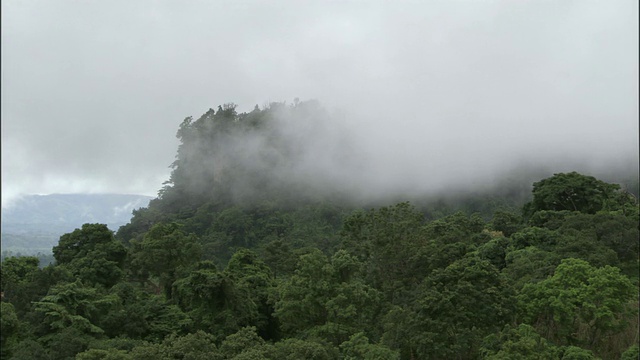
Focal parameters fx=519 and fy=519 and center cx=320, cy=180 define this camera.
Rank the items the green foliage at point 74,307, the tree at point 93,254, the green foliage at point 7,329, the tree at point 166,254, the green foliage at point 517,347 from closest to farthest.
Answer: the green foliage at point 517,347, the green foliage at point 74,307, the green foliage at point 7,329, the tree at point 93,254, the tree at point 166,254

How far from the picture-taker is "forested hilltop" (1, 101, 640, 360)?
57.6ft

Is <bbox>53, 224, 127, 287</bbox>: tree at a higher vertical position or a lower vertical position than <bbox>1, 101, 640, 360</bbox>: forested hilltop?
higher

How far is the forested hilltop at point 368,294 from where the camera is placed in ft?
57.6

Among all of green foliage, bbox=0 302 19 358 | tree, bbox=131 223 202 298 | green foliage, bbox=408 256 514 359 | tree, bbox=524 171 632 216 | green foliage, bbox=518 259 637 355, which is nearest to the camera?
green foliage, bbox=408 256 514 359

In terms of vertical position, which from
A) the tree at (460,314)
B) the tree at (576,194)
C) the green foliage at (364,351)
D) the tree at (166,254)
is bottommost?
the green foliage at (364,351)

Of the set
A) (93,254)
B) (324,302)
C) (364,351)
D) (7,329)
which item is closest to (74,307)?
(7,329)

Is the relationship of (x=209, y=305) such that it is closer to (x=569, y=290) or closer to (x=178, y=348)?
(x=178, y=348)

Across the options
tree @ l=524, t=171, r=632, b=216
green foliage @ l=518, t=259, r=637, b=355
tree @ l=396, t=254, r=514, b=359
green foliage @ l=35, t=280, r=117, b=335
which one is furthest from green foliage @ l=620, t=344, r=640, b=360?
tree @ l=524, t=171, r=632, b=216

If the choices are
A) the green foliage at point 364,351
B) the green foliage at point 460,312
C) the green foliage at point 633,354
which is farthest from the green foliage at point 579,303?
the green foliage at point 364,351

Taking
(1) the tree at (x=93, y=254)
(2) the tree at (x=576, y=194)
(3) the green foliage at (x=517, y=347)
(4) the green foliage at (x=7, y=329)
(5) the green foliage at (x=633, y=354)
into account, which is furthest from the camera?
(2) the tree at (x=576, y=194)

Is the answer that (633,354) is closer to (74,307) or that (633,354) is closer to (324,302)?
(324,302)

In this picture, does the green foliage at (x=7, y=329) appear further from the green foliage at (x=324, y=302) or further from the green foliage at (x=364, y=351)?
the green foliage at (x=364, y=351)

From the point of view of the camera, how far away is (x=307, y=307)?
21.8m

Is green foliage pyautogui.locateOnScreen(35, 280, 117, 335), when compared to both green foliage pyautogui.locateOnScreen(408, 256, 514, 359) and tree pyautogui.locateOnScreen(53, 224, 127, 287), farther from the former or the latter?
green foliage pyautogui.locateOnScreen(408, 256, 514, 359)
